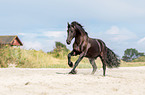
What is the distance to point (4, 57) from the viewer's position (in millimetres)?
15078

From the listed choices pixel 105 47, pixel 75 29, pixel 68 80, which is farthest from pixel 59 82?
pixel 105 47

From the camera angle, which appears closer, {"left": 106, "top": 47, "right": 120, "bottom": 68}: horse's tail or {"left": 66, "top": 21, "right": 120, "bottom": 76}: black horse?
{"left": 66, "top": 21, "right": 120, "bottom": 76}: black horse

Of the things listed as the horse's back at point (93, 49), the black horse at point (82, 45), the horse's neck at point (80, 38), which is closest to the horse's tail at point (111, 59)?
the black horse at point (82, 45)

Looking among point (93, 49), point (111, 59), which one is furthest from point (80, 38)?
point (111, 59)

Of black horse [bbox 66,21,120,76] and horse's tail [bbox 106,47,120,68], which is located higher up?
black horse [bbox 66,21,120,76]

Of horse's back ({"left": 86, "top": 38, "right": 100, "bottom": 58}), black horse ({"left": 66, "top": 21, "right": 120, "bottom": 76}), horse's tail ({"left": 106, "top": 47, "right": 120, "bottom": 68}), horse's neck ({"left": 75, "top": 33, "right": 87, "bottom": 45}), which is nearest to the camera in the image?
black horse ({"left": 66, "top": 21, "right": 120, "bottom": 76})

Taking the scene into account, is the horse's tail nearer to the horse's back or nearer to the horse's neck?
the horse's back

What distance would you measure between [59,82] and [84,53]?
76.4 inches

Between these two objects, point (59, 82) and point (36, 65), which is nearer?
point (59, 82)

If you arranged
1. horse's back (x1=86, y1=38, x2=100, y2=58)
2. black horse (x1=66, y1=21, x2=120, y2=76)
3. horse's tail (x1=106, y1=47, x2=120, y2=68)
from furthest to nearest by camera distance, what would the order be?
horse's tail (x1=106, y1=47, x2=120, y2=68), horse's back (x1=86, y1=38, x2=100, y2=58), black horse (x1=66, y1=21, x2=120, y2=76)

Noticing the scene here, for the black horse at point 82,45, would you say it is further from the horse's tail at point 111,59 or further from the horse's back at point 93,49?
the horse's tail at point 111,59

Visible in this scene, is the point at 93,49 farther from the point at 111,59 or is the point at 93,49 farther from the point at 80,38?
the point at 111,59

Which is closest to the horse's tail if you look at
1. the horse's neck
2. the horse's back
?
the horse's back

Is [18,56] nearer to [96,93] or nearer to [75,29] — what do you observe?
[75,29]
